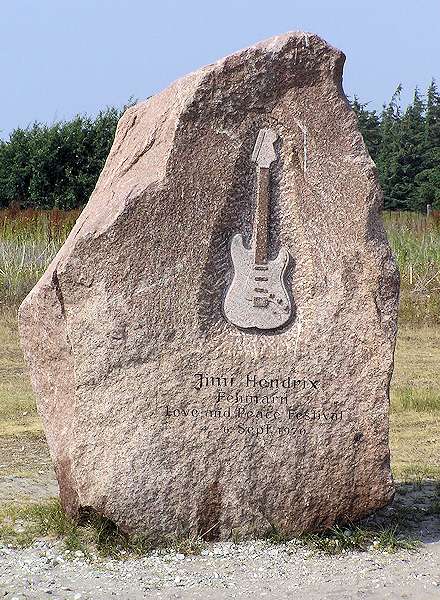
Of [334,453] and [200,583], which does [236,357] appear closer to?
[334,453]

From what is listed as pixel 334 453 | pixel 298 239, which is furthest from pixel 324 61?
pixel 334 453

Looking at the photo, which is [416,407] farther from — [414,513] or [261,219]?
[261,219]

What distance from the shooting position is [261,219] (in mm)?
4523

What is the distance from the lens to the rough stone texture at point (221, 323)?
4375 mm

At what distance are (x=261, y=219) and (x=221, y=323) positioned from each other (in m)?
0.49

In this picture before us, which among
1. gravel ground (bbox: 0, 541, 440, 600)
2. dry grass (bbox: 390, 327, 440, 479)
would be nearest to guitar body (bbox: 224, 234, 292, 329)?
gravel ground (bbox: 0, 541, 440, 600)

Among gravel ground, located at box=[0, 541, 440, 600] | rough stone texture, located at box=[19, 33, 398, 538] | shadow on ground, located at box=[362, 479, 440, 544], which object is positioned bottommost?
gravel ground, located at box=[0, 541, 440, 600]

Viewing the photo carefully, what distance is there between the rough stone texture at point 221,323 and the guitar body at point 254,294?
5 centimetres

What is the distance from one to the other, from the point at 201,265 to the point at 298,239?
46cm

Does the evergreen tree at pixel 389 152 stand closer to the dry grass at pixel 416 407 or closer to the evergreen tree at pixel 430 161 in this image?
the evergreen tree at pixel 430 161

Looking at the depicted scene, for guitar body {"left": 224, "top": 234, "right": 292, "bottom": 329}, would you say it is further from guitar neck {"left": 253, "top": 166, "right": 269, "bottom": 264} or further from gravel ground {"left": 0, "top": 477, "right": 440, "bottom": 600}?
gravel ground {"left": 0, "top": 477, "right": 440, "bottom": 600}

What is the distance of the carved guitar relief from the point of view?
4.50 metres

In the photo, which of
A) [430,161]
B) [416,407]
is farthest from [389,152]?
[416,407]

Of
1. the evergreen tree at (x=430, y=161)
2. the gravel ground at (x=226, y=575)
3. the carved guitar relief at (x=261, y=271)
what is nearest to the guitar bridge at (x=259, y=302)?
the carved guitar relief at (x=261, y=271)
